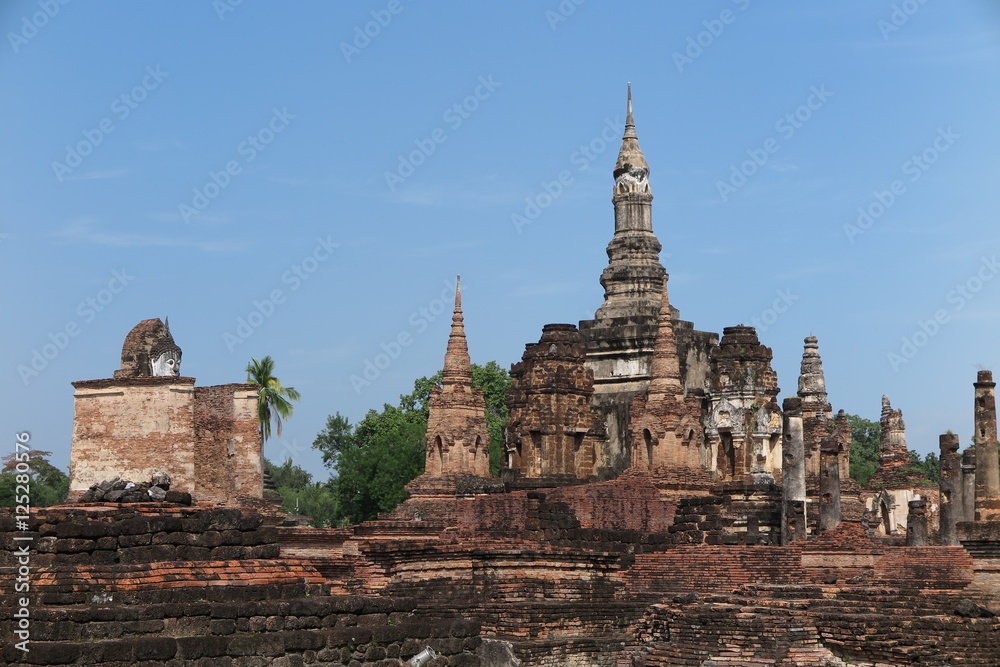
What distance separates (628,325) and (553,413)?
3360mm

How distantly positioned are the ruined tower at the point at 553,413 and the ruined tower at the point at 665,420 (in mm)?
2109

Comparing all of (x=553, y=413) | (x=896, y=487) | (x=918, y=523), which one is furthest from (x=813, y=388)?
(x=918, y=523)

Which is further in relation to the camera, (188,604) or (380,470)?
(380,470)

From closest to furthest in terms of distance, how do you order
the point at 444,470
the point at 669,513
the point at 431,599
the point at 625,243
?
the point at 431,599 → the point at 669,513 → the point at 444,470 → the point at 625,243

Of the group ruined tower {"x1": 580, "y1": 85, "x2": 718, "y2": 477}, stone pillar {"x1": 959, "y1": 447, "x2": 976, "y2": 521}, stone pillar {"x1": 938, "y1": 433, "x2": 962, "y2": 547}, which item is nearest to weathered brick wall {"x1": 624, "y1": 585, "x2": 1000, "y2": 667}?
stone pillar {"x1": 938, "y1": 433, "x2": 962, "y2": 547}

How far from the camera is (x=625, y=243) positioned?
4216 cm

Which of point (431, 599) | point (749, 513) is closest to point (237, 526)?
point (431, 599)

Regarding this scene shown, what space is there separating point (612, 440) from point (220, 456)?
13491 mm

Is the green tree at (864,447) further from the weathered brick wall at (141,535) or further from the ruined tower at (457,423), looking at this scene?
the weathered brick wall at (141,535)

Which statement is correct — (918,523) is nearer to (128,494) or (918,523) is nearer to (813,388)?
(128,494)

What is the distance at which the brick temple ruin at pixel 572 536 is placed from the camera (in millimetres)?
12828

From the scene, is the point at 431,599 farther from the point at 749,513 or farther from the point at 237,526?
the point at 749,513

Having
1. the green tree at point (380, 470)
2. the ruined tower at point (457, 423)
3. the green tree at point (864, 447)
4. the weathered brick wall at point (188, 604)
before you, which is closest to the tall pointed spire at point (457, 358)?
the ruined tower at point (457, 423)

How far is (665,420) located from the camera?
3584 centimetres
